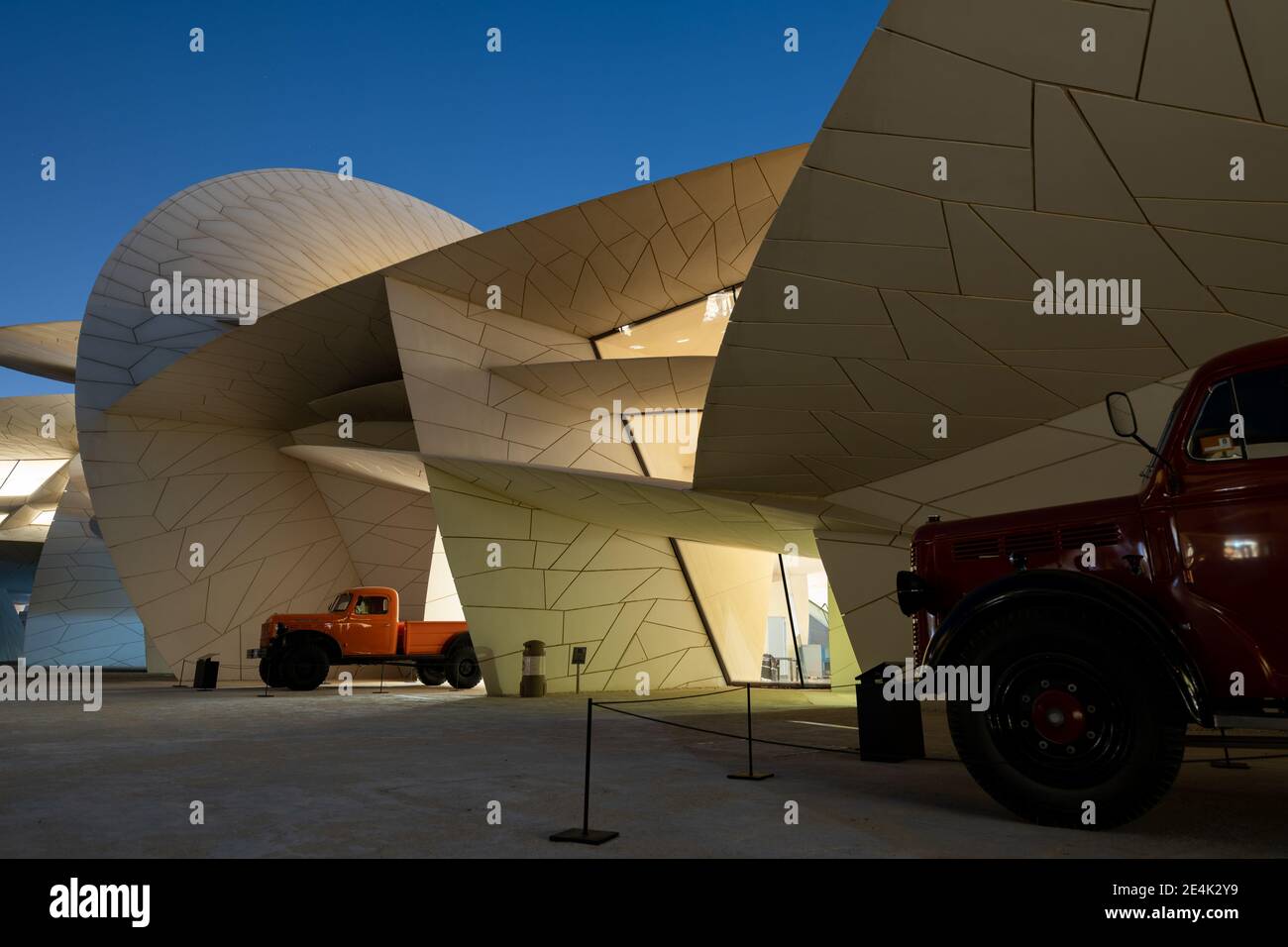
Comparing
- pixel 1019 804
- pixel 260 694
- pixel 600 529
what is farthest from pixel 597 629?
pixel 1019 804

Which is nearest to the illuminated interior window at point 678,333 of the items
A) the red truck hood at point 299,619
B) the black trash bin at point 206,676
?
the red truck hood at point 299,619

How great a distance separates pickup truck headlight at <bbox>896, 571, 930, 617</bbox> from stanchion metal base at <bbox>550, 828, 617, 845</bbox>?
2255 millimetres

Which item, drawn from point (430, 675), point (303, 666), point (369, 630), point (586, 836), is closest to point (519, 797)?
point (586, 836)

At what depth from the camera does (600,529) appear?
16.4 metres

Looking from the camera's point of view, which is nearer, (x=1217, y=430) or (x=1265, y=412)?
(x=1265, y=412)

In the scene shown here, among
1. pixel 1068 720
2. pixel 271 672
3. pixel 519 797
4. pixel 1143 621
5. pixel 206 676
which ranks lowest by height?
pixel 206 676

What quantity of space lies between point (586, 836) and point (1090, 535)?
3.10m

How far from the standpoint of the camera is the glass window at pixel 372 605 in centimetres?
1752

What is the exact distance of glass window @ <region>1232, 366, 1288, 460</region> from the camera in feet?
12.6

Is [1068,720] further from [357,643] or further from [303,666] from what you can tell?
[303,666]

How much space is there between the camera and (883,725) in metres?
6.92

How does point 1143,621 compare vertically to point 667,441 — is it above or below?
below

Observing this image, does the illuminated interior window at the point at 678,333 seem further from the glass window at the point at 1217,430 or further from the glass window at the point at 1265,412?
the glass window at the point at 1265,412

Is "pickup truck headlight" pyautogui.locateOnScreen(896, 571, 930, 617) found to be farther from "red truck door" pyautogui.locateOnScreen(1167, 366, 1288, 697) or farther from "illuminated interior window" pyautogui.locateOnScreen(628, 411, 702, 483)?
"illuminated interior window" pyautogui.locateOnScreen(628, 411, 702, 483)
